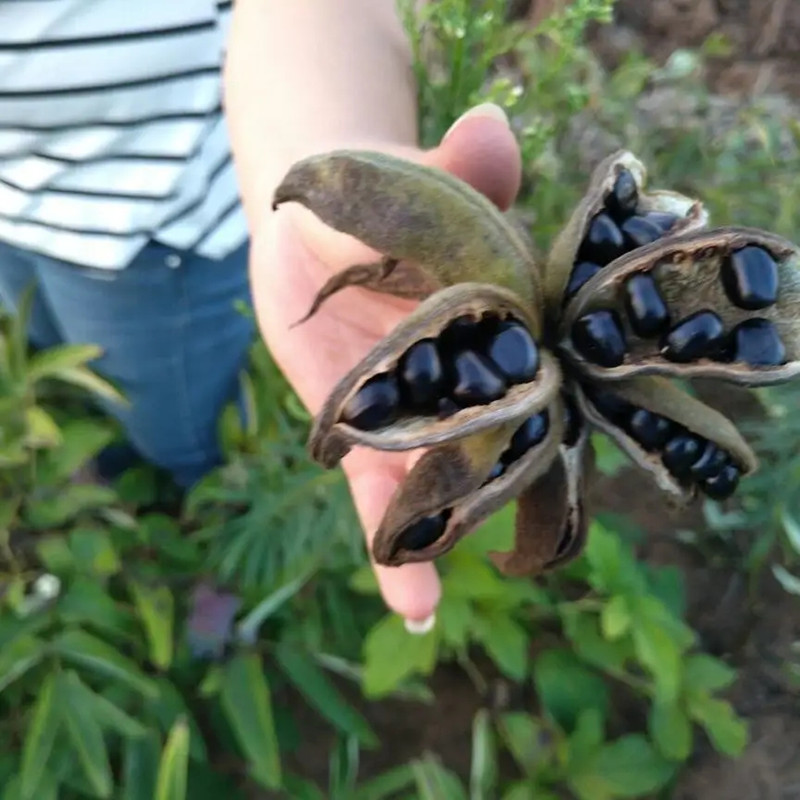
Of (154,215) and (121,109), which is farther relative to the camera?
(154,215)

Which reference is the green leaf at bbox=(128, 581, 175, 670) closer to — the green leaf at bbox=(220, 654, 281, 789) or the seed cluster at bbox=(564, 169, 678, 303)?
the green leaf at bbox=(220, 654, 281, 789)

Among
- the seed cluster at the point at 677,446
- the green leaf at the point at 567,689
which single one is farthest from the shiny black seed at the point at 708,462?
the green leaf at the point at 567,689

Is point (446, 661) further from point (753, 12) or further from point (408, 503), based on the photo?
point (753, 12)

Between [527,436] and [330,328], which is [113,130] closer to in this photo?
[330,328]

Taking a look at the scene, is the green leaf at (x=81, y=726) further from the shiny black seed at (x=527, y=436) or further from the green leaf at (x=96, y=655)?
the shiny black seed at (x=527, y=436)

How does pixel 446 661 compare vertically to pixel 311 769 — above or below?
above

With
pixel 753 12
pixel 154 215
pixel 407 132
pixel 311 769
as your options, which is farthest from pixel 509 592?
pixel 753 12

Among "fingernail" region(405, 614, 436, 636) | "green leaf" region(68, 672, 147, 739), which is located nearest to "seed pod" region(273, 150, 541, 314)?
"fingernail" region(405, 614, 436, 636)
